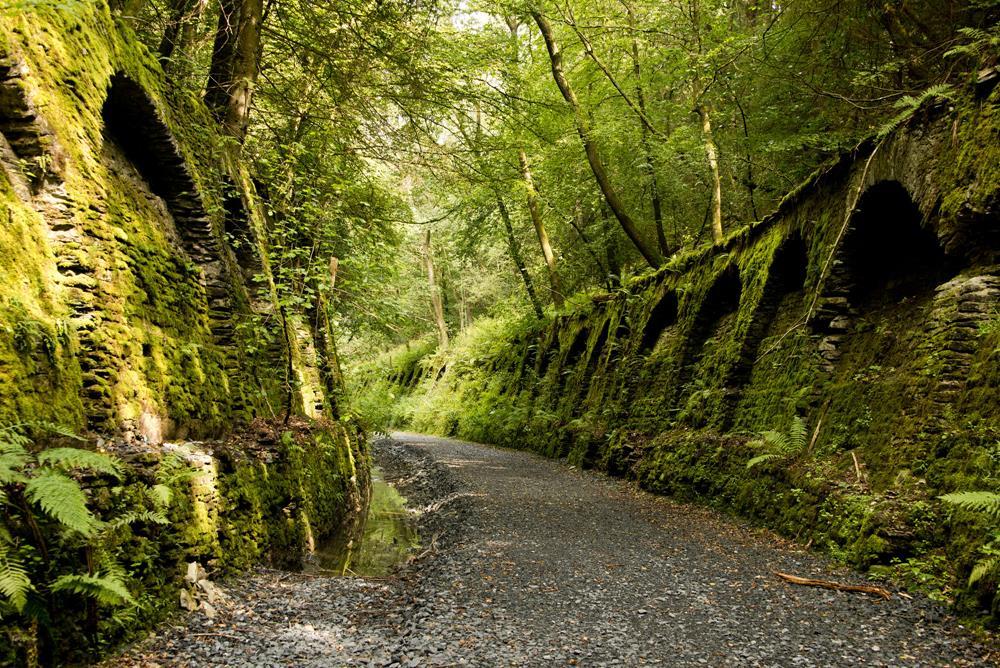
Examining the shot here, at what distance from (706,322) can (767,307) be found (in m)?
2.08

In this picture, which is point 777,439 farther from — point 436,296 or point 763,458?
point 436,296

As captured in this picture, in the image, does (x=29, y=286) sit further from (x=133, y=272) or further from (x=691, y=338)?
(x=691, y=338)

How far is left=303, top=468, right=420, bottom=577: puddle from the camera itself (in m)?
6.36

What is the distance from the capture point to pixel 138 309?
505cm

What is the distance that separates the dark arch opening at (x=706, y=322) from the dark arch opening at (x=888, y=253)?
3499 millimetres

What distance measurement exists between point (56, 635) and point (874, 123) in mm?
10907

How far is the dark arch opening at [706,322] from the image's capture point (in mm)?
10664

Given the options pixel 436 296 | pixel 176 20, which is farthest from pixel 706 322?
pixel 436 296

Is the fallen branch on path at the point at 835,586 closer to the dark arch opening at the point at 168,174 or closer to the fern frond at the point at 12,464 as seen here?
the fern frond at the point at 12,464

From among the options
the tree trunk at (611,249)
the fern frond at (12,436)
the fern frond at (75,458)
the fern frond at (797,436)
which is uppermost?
the tree trunk at (611,249)

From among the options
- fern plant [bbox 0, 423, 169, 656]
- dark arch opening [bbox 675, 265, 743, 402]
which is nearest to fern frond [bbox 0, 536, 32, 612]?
fern plant [bbox 0, 423, 169, 656]

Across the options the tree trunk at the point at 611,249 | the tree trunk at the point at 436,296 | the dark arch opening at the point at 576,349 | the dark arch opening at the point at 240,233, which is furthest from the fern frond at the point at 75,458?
the tree trunk at the point at 436,296

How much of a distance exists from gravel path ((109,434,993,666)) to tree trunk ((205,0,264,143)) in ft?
21.2

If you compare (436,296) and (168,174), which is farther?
(436,296)
